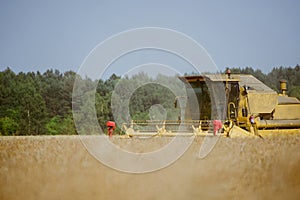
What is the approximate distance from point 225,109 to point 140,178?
1014 centimetres

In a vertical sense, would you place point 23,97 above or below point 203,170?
above

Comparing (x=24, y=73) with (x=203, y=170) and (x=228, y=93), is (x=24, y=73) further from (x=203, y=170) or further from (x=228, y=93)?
(x=203, y=170)

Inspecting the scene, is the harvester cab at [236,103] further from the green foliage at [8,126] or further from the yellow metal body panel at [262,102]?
the green foliage at [8,126]

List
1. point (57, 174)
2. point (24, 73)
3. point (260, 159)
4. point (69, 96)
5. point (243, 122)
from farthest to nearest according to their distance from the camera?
point (24, 73)
point (69, 96)
point (243, 122)
point (260, 159)
point (57, 174)

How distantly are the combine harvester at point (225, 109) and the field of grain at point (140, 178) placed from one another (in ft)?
26.9

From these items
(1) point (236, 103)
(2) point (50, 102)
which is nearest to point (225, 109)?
(1) point (236, 103)

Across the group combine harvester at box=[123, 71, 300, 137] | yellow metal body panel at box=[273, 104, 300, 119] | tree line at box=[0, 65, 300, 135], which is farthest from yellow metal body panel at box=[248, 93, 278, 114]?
tree line at box=[0, 65, 300, 135]

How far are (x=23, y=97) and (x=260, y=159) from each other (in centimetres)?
4735

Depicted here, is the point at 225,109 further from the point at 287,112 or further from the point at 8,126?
the point at 8,126

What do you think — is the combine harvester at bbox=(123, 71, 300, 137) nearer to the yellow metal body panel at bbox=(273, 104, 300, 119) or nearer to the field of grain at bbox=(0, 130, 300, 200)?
the yellow metal body panel at bbox=(273, 104, 300, 119)

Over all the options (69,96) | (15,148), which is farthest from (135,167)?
(69,96)

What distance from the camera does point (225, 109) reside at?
14.1 meters

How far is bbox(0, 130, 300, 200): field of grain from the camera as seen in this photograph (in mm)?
3779

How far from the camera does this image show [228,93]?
14.3 m
